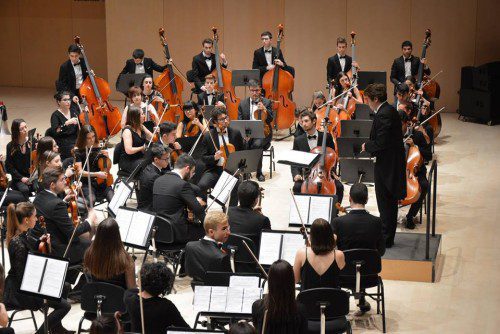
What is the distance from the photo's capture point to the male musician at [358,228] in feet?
20.2

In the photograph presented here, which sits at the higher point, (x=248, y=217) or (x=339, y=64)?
(x=339, y=64)

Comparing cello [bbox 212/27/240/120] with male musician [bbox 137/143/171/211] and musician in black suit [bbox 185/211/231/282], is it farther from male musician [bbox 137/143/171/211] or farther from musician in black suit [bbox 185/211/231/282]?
musician in black suit [bbox 185/211/231/282]

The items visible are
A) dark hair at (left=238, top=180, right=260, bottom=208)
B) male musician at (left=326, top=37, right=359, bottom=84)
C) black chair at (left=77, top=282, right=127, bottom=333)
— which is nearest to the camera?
black chair at (left=77, top=282, right=127, bottom=333)

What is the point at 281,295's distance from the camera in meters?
4.62

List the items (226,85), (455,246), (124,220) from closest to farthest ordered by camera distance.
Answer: (124,220) → (455,246) → (226,85)

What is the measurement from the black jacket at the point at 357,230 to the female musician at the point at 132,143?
3.25 m

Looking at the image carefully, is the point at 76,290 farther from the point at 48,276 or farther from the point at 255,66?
the point at 255,66

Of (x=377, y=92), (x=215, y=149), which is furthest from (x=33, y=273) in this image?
(x=215, y=149)

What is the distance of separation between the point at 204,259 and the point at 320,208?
4.05 ft

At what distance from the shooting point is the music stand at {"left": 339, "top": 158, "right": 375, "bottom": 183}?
8430 mm

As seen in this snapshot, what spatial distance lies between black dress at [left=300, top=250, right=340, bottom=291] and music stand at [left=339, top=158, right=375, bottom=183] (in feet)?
9.87

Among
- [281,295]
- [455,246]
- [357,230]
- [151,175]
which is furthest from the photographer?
[455,246]

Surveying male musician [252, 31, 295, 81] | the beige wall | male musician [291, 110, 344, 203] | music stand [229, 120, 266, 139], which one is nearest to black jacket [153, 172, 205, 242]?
male musician [291, 110, 344, 203]

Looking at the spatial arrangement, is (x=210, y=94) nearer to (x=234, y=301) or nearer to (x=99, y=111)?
(x=99, y=111)
